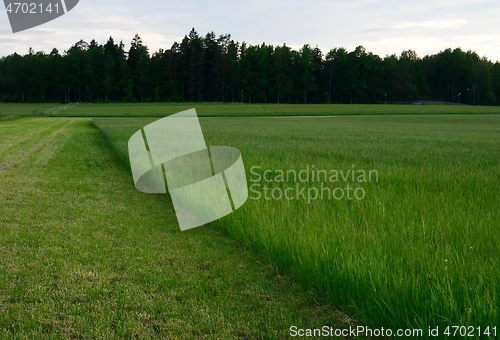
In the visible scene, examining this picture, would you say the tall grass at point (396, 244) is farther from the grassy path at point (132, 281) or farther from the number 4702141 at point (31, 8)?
the number 4702141 at point (31, 8)

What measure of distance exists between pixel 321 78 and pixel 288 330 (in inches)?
5223

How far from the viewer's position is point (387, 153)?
39.2 feet

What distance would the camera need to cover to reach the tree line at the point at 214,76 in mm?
119875

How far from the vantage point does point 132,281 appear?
169 inches

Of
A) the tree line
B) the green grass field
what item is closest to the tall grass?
the green grass field

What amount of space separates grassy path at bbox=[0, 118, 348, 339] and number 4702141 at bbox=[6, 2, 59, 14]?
3.90 m

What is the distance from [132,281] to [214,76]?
12282 centimetres

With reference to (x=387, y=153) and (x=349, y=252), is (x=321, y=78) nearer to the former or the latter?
(x=387, y=153)

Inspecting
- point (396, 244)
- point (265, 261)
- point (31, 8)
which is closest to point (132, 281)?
point (265, 261)

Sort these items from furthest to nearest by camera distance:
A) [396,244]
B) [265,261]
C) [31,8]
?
[31,8] → [265,261] → [396,244]

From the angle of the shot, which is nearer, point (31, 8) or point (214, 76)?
point (31, 8)

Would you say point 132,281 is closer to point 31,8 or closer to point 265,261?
point 265,261

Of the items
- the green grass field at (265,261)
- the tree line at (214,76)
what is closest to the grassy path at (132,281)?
the green grass field at (265,261)

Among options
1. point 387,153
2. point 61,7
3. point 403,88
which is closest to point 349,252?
point 61,7
